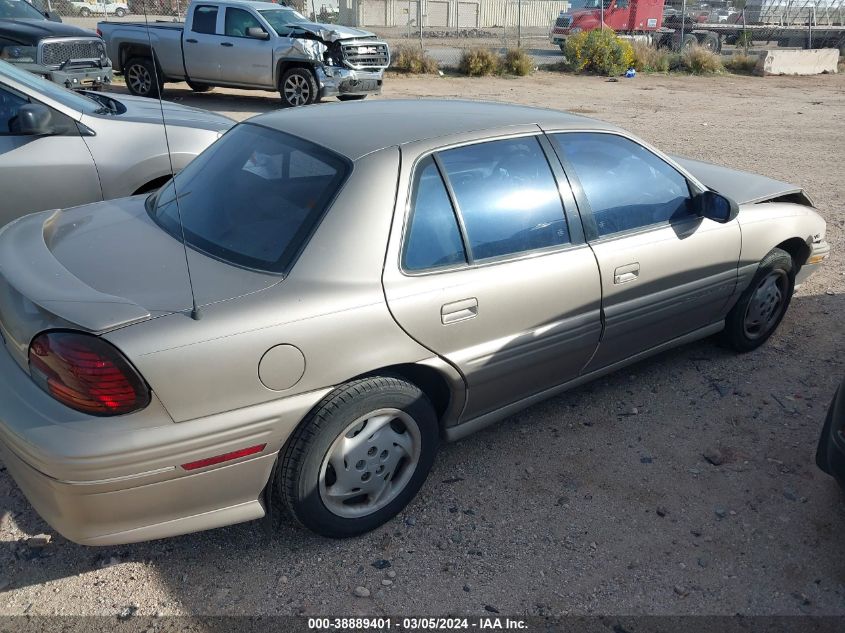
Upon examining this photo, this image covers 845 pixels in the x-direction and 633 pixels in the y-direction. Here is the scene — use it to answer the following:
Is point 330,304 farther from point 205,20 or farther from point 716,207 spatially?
point 205,20

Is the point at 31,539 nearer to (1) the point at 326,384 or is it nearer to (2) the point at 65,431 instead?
(2) the point at 65,431

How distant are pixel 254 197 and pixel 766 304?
325 centimetres

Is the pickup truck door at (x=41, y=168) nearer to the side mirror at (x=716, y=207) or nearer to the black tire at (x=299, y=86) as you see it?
the side mirror at (x=716, y=207)

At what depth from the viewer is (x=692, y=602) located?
2844 mm

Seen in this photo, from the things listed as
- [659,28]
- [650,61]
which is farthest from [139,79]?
[659,28]

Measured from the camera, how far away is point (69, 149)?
5.00 m

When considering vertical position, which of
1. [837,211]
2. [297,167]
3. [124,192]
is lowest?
[837,211]

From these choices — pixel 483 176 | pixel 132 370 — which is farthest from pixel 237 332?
pixel 483 176

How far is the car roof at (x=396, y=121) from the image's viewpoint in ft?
10.5

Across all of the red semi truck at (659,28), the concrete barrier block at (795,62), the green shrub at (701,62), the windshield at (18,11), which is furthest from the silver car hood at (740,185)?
the red semi truck at (659,28)

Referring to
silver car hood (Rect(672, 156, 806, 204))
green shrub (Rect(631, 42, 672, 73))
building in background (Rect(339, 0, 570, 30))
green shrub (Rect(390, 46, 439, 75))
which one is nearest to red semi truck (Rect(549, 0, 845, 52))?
green shrub (Rect(631, 42, 672, 73))

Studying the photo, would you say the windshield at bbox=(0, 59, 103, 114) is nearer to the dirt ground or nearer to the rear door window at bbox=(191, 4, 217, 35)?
the dirt ground

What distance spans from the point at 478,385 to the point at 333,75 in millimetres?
11196

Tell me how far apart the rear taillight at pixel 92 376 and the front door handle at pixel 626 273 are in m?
2.24
